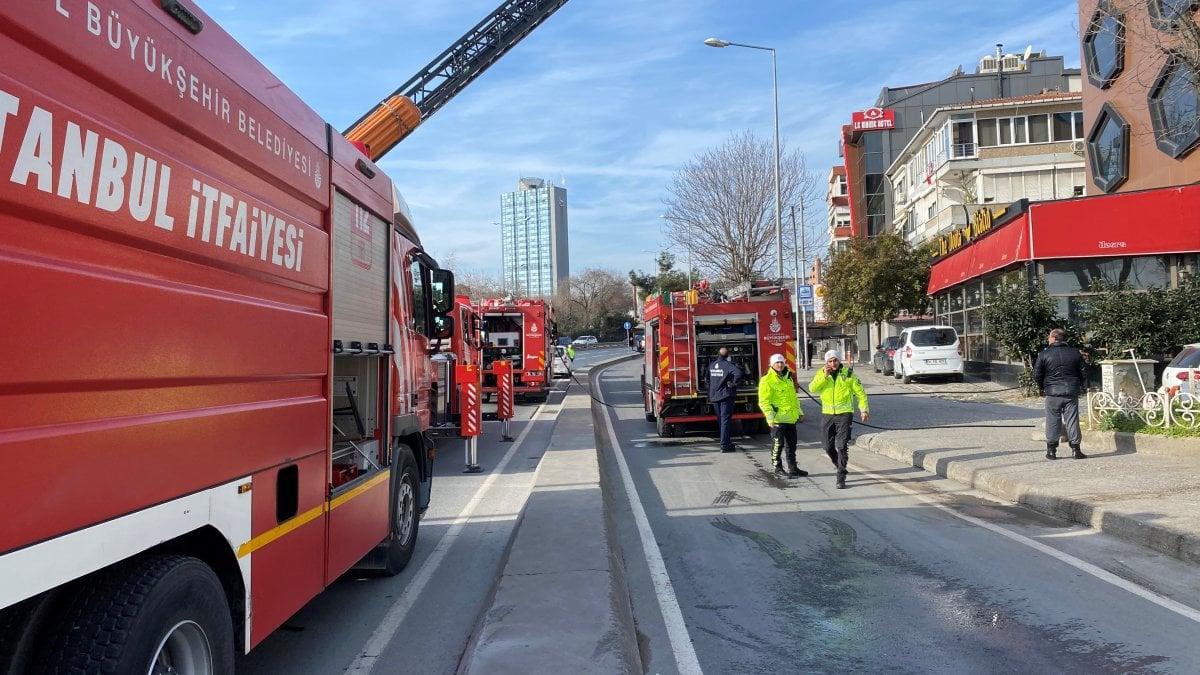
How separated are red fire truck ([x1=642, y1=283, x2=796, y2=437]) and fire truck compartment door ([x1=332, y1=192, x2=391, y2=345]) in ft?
29.1

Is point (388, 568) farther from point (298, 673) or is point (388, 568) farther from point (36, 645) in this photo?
point (36, 645)

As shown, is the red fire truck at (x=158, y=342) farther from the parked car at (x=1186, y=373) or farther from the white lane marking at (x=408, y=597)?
the parked car at (x=1186, y=373)

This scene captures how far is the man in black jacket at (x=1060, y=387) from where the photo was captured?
9.86 meters

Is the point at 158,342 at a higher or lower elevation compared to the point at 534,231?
lower

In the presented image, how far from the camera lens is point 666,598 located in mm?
5523

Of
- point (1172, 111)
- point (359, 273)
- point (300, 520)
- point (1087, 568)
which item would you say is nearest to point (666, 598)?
point (300, 520)

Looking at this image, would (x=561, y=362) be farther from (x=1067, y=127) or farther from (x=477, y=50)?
(x=1067, y=127)

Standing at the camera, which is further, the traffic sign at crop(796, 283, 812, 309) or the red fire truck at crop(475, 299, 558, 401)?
the traffic sign at crop(796, 283, 812, 309)

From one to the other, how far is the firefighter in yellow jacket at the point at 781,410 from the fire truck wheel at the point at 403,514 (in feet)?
17.9

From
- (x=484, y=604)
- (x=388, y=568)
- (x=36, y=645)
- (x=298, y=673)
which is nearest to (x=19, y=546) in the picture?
(x=36, y=645)

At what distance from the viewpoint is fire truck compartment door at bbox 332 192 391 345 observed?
468cm

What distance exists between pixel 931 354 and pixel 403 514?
69.7 feet

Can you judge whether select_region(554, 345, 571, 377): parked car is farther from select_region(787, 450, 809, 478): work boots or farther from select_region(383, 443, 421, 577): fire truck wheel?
select_region(383, 443, 421, 577): fire truck wheel

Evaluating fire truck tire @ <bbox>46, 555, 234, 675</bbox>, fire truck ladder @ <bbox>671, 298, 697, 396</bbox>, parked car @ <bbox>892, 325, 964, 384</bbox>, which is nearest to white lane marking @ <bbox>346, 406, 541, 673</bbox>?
fire truck tire @ <bbox>46, 555, 234, 675</bbox>
